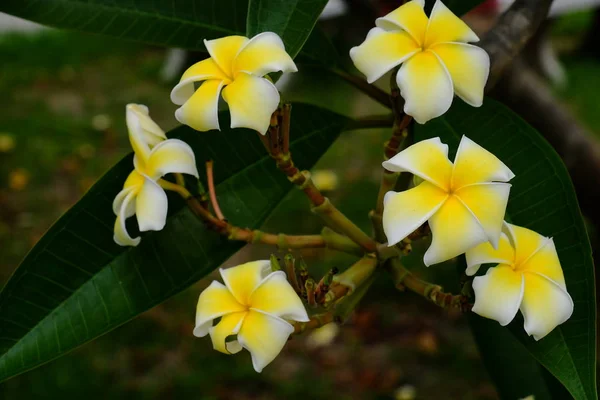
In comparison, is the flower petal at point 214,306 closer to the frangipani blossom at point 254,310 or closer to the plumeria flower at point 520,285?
the frangipani blossom at point 254,310

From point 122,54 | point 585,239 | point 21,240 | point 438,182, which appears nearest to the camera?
point 438,182

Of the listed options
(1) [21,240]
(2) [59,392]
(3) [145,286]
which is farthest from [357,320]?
(3) [145,286]

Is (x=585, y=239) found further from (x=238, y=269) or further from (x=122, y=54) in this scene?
(x=122, y=54)

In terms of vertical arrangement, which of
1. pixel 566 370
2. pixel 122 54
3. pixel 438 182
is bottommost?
pixel 566 370

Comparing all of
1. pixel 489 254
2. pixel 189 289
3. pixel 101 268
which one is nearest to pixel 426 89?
pixel 489 254

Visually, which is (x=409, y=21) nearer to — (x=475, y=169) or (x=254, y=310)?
(x=475, y=169)

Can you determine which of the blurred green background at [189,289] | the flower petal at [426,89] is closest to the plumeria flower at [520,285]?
the flower petal at [426,89]

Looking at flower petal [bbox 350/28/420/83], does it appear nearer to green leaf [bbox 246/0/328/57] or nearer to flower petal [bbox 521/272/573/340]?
green leaf [bbox 246/0/328/57]
